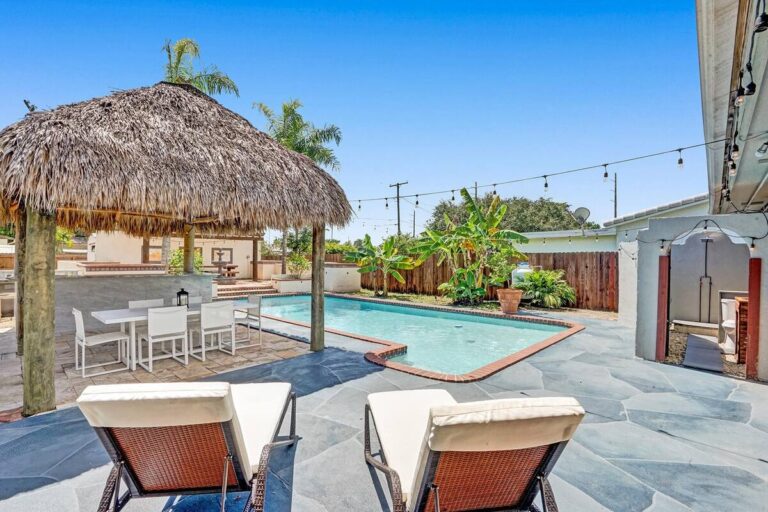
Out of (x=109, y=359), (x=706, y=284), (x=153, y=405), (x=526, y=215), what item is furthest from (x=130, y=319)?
(x=526, y=215)

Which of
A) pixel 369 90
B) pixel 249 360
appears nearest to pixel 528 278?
pixel 369 90

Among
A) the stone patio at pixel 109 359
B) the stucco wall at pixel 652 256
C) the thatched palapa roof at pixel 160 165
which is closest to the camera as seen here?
the thatched palapa roof at pixel 160 165

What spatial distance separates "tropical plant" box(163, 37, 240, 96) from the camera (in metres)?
15.4

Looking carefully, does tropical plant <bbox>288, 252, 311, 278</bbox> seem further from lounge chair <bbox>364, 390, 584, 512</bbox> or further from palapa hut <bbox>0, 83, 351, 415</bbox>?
lounge chair <bbox>364, 390, 584, 512</bbox>

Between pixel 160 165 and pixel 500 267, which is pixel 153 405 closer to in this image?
pixel 160 165

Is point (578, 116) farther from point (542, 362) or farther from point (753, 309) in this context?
point (542, 362)

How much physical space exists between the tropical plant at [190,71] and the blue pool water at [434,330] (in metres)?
9.58

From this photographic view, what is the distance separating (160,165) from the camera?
5.00m

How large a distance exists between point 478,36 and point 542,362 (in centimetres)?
885

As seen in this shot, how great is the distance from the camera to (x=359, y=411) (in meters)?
4.26

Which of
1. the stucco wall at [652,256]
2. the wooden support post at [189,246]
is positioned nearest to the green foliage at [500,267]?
the stucco wall at [652,256]

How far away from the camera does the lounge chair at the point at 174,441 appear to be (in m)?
1.96

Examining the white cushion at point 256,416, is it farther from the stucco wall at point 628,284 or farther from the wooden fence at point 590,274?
the wooden fence at point 590,274

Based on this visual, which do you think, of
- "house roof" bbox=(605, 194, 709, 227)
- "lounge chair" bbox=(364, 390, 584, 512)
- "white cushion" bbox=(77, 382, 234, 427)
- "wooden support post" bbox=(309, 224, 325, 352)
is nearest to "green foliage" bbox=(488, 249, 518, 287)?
"house roof" bbox=(605, 194, 709, 227)
